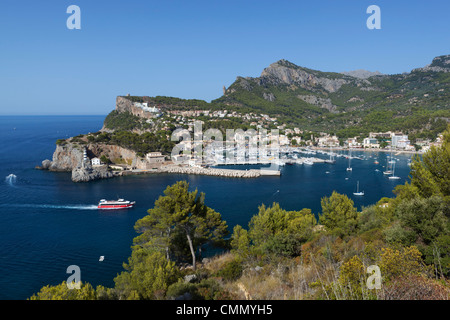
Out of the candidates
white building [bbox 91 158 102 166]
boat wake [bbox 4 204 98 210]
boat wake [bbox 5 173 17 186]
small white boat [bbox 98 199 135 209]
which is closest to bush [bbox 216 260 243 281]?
small white boat [bbox 98 199 135 209]

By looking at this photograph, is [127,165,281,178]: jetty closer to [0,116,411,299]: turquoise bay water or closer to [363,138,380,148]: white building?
[0,116,411,299]: turquoise bay water

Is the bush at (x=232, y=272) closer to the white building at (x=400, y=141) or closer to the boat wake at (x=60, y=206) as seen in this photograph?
the boat wake at (x=60, y=206)

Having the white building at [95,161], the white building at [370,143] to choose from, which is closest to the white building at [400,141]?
the white building at [370,143]

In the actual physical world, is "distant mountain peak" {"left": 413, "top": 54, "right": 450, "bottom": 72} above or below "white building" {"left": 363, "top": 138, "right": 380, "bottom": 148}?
above

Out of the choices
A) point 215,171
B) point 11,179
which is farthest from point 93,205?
point 215,171
